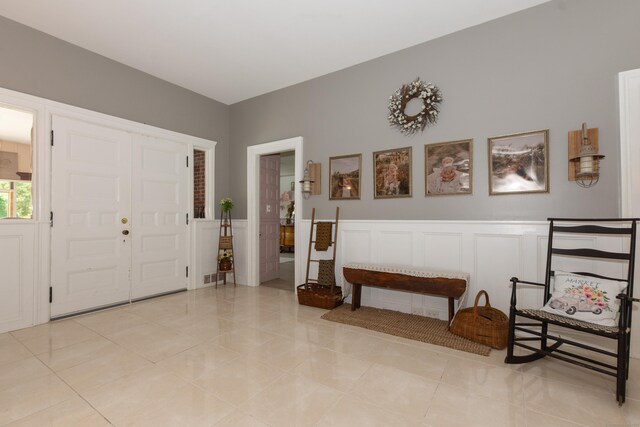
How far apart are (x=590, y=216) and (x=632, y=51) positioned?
4.97 ft

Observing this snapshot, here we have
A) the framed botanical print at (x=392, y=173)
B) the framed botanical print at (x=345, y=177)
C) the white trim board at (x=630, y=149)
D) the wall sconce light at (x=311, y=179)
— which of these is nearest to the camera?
the white trim board at (x=630, y=149)

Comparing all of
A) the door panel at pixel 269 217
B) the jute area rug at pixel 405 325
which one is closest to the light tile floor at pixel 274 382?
the jute area rug at pixel 405 325

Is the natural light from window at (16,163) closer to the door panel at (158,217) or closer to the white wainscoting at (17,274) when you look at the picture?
the white wainscoting at (17,274)

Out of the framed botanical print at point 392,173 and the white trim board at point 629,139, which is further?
the framed botanical print at point 392,173

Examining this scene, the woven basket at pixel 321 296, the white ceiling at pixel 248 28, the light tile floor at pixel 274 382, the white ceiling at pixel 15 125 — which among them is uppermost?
the white ceiling at pixel 248 28

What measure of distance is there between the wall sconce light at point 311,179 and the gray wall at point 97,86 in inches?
73.3

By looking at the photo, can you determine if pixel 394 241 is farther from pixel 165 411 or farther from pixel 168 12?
pixel 168 12

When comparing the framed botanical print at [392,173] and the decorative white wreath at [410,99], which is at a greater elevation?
the decorative white wreath at [410,99]

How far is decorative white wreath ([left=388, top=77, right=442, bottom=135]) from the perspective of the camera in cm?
359

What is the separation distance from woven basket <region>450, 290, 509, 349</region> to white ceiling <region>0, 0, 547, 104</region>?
117 inches

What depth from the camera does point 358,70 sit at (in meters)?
4.21

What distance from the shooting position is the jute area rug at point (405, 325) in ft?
9.32

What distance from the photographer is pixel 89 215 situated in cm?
380

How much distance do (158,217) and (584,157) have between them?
522 centimetres
